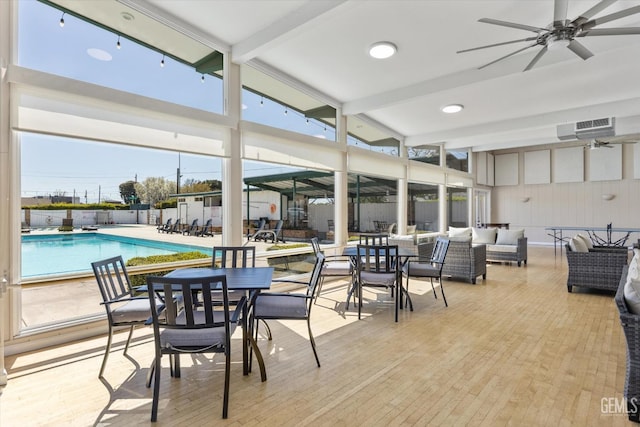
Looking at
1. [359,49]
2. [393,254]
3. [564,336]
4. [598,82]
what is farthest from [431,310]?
[598,82]

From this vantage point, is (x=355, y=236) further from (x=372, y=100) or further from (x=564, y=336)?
(x=564, y=336)

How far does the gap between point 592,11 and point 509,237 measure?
5964 mm

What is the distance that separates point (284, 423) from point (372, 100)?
17.3 feet

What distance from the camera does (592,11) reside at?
271 cm

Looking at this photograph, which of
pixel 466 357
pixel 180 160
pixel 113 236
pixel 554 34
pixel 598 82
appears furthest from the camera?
pixel 598 82

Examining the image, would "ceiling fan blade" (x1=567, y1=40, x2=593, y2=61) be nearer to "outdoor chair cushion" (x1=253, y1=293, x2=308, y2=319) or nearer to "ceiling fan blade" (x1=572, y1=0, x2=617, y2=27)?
"ceiling fan blade" (x1=572, y1=0, x2=617, y2=27)

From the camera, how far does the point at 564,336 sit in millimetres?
3305

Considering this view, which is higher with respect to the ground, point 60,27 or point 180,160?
point 60,27

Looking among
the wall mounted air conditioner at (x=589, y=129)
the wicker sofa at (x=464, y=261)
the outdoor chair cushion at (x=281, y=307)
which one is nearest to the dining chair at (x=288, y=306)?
the outdoor chair cushion at (x=281, y=307)

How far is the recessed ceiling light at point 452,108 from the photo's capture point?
20.9ft

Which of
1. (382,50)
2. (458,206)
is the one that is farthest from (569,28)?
(458,206)

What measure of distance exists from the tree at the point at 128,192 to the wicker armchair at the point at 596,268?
635 cm

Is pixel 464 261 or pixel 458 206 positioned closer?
pixel 464 261

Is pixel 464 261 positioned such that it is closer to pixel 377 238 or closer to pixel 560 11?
pixel 377 238
